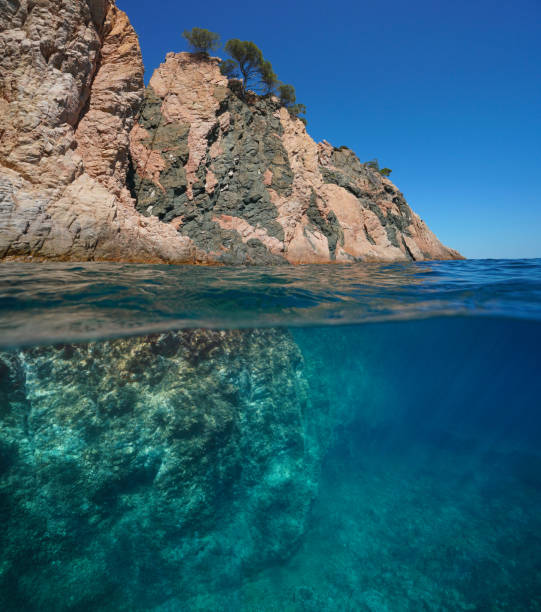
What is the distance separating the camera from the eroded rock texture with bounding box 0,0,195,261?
932 centimetres

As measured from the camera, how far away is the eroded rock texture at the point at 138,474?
3.37m

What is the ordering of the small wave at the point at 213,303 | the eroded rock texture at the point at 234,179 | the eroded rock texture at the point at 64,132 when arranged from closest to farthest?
the small wave at the point at 213,303
the eroded rock texture at the point at 64,132
the eroded rock texture at the point at 234,179

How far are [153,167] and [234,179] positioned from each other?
15.3 ft

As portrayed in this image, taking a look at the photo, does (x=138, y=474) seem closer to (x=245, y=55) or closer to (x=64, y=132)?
(x=64, y=132)

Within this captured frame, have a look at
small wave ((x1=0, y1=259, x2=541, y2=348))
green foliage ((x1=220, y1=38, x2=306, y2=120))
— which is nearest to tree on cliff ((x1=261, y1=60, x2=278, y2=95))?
green foliage ((x1=220, y1=38, x2=306, y2=120))

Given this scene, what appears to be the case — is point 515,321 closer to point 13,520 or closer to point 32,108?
point 13,520

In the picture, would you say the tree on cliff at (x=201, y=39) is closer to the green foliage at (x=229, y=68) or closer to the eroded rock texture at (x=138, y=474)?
the green foliage at (x=229, y=68)

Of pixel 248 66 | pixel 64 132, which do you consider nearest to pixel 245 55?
pixel 248 66

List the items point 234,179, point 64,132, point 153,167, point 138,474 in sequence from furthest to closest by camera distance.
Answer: point 234,179 < point 153,167 < point 64,132 < point 138,474

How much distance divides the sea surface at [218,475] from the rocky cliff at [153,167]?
16.8ft

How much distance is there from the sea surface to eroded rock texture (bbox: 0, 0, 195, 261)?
3.96 m

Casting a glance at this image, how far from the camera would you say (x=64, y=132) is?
10.9 m

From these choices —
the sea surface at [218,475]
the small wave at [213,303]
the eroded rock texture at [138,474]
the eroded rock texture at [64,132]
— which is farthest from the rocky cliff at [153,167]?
the eroded rock texture at [138,474]

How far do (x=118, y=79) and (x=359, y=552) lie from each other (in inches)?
720
